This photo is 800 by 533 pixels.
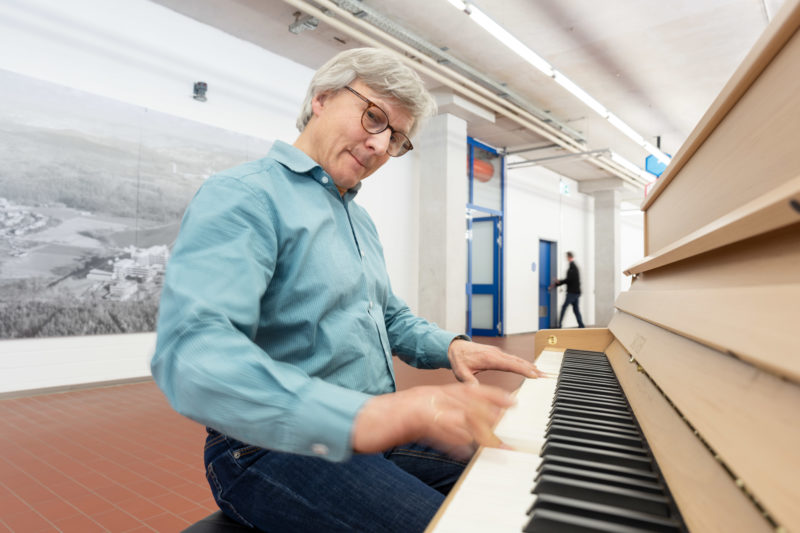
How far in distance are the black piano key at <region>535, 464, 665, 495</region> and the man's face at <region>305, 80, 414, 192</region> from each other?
799 millimetres

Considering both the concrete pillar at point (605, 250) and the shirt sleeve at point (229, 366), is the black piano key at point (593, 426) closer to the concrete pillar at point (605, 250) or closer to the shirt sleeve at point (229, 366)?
the shirt sleeve at point (229, 366)

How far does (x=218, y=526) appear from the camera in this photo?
913 millimetres

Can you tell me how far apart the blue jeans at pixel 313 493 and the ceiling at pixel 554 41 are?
4388 millimetres

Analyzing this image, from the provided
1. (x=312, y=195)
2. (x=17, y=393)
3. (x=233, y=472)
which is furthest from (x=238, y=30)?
(x=233, y=472)

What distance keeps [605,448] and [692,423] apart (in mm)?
155

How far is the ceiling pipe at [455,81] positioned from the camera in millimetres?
4547

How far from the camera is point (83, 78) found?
434cm

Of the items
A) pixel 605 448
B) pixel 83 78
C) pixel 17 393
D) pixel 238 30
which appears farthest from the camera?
pixel 238 30

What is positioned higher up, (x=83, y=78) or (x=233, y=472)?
(x=83, y=78)

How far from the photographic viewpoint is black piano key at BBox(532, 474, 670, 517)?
0.62 m

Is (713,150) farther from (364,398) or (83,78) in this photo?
(83,78)

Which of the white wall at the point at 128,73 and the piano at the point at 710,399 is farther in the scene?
the white wall at the point at 128,73

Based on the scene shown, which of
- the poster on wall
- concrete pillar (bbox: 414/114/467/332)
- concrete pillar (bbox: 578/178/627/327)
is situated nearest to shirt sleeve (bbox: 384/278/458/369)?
the poster on wall

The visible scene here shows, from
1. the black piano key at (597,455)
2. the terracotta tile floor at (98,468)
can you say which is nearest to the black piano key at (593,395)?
the black piano key at (597,455)
